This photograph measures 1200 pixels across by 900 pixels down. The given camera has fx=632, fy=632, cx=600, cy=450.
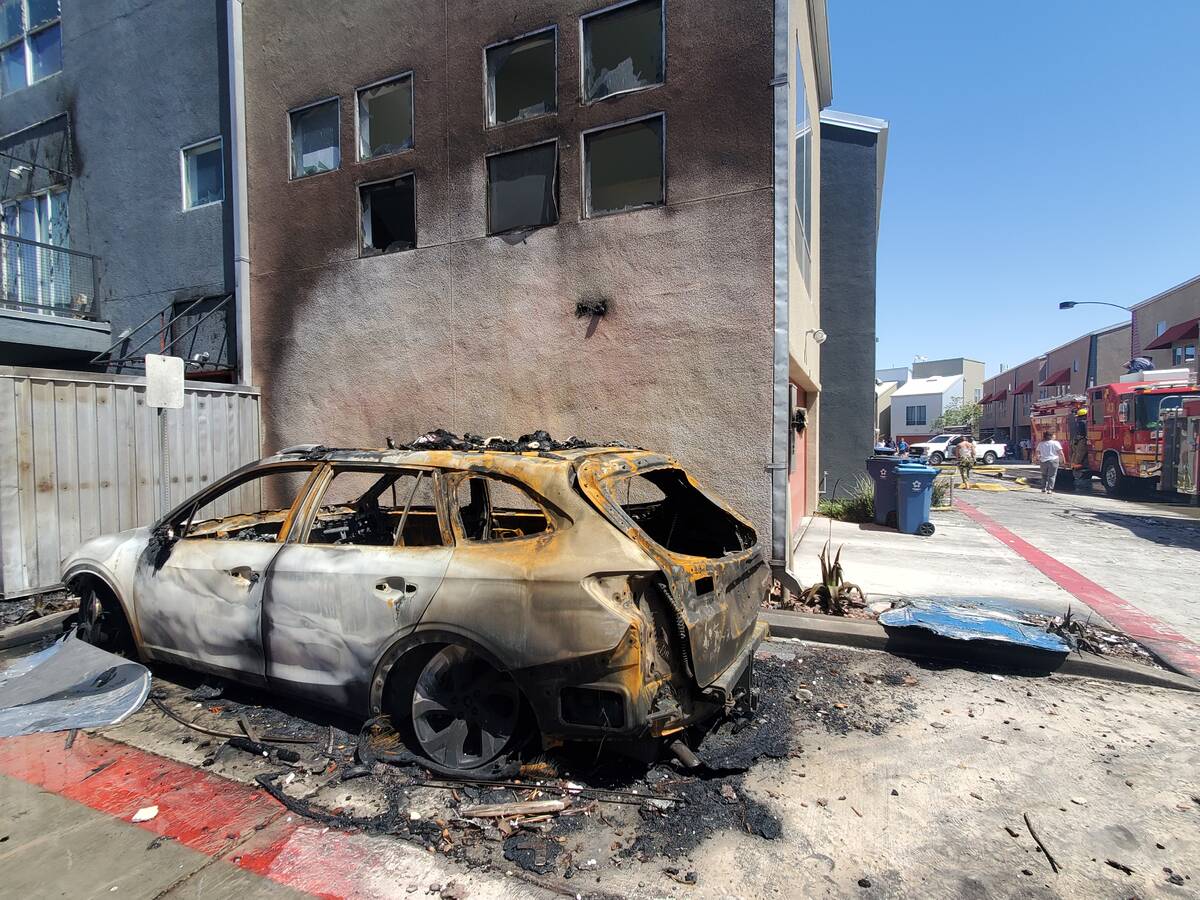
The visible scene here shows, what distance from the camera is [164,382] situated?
5.64 m

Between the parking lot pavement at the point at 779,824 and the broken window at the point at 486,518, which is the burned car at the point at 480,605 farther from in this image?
the parking lot pavement at the point at 779,824

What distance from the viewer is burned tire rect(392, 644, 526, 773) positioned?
10.4 feet

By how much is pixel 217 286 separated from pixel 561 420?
664 cm

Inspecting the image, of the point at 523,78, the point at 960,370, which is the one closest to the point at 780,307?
the point at 523,78

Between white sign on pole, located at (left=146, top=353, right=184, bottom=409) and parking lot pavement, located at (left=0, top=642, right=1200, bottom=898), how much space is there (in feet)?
9.55

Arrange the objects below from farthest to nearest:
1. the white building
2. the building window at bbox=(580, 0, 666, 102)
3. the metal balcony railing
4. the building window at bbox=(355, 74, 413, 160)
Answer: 1. the white building
2. the metal balcony railing
3. the building window at bbox=(355, 74, 413, 160)
4. the building window at bbox=(580, 0, 666, 102)

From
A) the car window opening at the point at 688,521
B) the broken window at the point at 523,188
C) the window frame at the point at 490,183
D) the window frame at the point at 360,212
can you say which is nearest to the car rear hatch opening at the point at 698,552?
the car window opening at the point at 688,521

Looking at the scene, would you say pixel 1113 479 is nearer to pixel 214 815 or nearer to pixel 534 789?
pixel 534 789

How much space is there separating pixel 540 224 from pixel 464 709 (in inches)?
241

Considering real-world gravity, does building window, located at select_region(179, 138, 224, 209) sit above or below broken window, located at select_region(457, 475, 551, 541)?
above

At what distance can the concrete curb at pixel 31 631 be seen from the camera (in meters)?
5.29

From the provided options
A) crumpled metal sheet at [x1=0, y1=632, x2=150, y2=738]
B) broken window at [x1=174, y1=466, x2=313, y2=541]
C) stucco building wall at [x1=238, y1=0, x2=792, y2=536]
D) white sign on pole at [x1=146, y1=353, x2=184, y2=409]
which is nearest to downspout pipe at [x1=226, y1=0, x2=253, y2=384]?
stucco building wall at [x1=238, y1=0, x2=792, y2=536]

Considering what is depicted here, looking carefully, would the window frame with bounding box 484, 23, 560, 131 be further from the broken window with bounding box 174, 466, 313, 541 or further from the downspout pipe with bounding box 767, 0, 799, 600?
the broken window with bounding box 174, 466, 313, 541

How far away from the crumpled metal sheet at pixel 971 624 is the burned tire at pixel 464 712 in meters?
3.37
